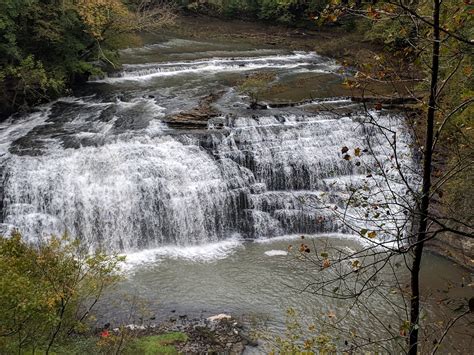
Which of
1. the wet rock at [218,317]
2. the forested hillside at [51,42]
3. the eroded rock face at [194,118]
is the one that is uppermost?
the forested hillside at [51,42]

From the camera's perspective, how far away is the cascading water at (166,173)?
46.7 ft

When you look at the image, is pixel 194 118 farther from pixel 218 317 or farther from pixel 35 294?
pixel 35 294

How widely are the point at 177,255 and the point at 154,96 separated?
8849 mm

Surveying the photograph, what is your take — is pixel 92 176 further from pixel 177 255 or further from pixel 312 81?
pixel 312 81

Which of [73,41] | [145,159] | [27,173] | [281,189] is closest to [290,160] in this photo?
[281,189]

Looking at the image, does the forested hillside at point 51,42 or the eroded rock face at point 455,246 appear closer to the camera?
the eroded rock face at point 455,246

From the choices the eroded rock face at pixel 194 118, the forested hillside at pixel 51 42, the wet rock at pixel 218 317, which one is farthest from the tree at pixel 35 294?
the forested hillside at pixel 51 42

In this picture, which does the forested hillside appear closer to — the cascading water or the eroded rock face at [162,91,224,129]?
the cascading water

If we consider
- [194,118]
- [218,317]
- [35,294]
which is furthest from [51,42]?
[35,294]

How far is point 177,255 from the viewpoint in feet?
45.4

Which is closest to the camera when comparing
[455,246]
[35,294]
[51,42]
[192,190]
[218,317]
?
[35,294]

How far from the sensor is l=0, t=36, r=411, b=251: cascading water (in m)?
14.2

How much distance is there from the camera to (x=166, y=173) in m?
15.5

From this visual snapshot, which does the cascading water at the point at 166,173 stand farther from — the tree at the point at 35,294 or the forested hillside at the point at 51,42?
the tree at the point at 35,294
